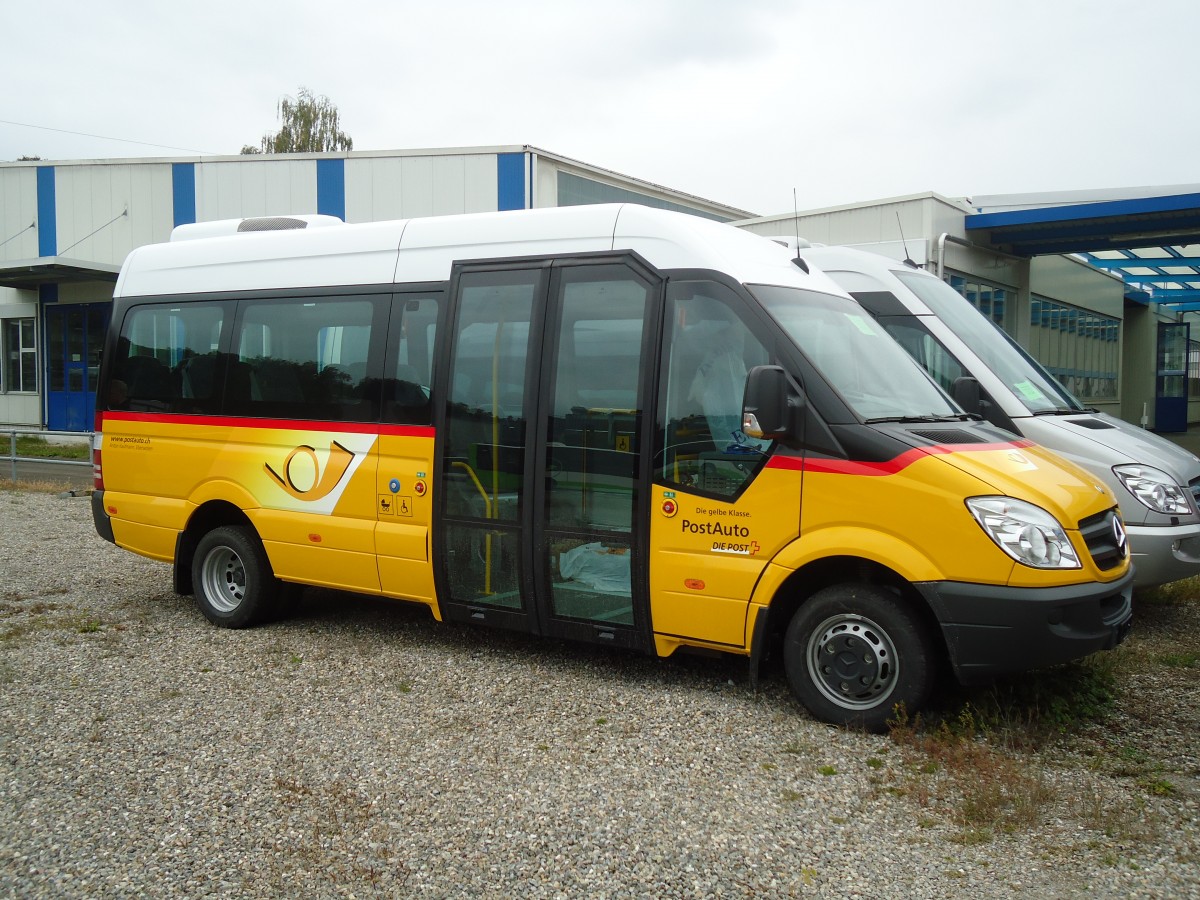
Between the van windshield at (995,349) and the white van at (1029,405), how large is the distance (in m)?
0.01

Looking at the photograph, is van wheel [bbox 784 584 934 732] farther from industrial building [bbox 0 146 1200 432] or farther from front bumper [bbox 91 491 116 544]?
industrial building [bbox 0 146 1200 432]

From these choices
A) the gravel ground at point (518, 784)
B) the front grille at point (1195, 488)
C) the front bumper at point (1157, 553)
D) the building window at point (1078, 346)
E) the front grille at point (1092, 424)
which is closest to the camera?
the gravel ground at point (518, 784)

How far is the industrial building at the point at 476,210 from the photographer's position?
51.2ft

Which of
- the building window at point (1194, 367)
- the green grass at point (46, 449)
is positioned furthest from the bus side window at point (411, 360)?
the building window at point (1194, 367)

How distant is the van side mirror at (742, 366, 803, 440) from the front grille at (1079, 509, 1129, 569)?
154 cm

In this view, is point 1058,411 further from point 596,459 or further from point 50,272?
point 50,272

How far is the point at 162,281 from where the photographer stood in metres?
8.22

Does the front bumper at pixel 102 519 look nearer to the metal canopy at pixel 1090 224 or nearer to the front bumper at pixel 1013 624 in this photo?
the front bumper at pixel 1013 624

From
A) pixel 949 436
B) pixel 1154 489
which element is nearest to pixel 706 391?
pixel 949 436

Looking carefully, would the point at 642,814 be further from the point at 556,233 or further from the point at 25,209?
the point at 25,209

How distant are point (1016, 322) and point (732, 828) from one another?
15512 mm

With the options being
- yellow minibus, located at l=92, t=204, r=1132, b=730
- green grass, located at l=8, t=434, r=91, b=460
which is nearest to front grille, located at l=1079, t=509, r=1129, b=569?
yellow minibus, located at l=92, t=204, r=1132, b=730

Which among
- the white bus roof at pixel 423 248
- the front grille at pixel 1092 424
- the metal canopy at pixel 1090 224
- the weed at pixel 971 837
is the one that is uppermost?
the metal canopy at pixel 1090 224

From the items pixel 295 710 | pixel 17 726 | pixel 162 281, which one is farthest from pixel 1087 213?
pixel 17 726
